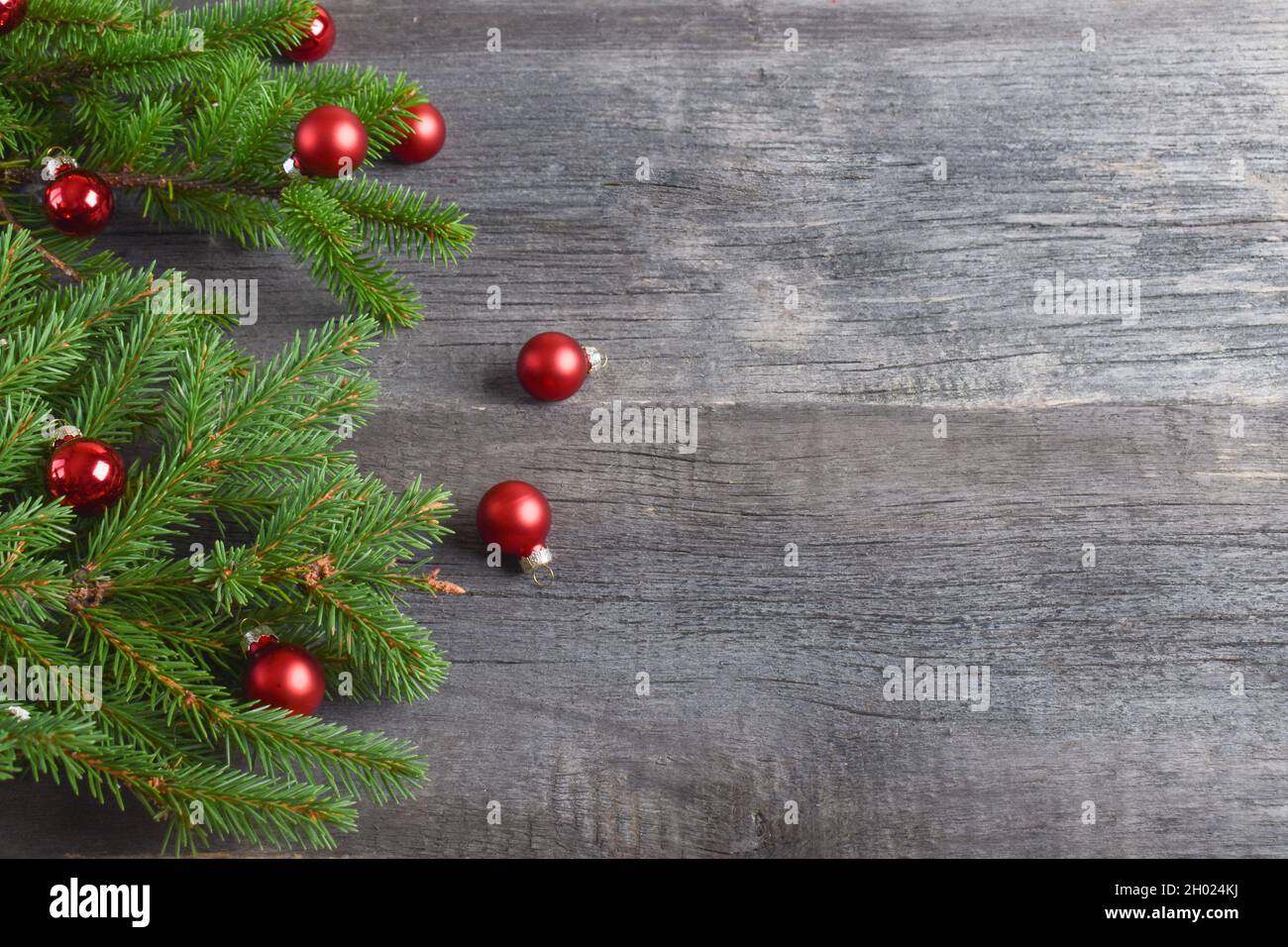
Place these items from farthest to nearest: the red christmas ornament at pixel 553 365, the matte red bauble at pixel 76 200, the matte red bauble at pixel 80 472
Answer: the red christmas ornament at pixel 553 365
the matte red bauble at pixel 76 200
the matte red bauble at pixel 80 472

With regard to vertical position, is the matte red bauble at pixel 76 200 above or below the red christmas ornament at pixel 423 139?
below

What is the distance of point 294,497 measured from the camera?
3.10 ft

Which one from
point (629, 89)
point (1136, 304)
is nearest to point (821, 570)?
point (1136, 304)

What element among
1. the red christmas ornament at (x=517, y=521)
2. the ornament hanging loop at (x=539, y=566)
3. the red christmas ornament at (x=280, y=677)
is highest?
the red christmas ornament at (x=517, y=521)

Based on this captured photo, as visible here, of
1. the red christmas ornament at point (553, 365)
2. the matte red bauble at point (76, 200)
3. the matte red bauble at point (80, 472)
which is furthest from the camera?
the red christmas ornament at point (553, 365)

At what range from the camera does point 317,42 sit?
1239 mm

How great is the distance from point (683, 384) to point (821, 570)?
0.27 m

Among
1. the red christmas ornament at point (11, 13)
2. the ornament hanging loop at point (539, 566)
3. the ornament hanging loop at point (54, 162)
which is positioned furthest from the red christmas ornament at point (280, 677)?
the red christmas ornament at point (11, 13)

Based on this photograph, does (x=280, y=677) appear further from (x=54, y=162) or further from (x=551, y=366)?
(x=54, y=162)

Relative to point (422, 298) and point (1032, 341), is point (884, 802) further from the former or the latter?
point (422, 298)

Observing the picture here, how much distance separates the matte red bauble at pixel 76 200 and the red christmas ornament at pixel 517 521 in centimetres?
49

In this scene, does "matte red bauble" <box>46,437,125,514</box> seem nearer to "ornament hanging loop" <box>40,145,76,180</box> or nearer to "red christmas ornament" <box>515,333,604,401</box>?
"ornament hanging loop" <box>40,145,76,180</box>

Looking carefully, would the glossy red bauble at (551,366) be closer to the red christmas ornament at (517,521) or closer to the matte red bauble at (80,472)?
the red christmas ornament at (517,521)

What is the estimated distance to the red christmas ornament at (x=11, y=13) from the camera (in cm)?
96
